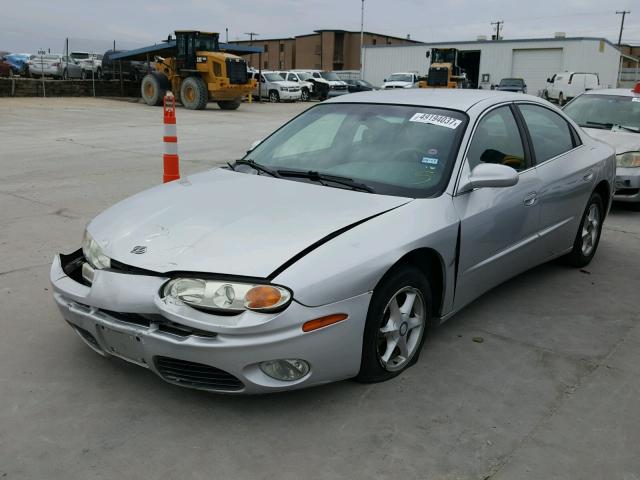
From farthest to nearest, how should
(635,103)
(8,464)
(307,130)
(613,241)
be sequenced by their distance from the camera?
(635,103) < (613,241) < (307,130) < (8,464)

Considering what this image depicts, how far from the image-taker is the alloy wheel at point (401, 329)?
3205 mm

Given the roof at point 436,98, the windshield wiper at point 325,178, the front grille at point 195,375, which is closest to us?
the front grille at point 195,375

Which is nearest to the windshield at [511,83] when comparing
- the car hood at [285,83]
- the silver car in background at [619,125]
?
the car hood at [285,83]

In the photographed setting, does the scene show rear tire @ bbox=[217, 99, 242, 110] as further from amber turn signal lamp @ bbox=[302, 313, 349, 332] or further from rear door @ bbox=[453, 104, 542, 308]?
amber turn signal lamp @ bbox=[302, 313, 349, 332]

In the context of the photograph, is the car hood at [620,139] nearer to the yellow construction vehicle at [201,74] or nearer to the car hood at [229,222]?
the car hood at [229,222]

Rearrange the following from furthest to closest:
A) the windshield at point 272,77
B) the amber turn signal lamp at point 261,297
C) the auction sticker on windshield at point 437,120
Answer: the windshield at point 272,77 → the auction sticker on windshield at point 437,120 → the amber turn signal lamp at point 261,297

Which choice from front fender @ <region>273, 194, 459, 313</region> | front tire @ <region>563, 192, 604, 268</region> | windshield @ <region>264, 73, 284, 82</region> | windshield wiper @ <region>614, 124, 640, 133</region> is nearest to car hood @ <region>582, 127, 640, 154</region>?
windshield wiper @ <region>614, 124, 640, 133</region>

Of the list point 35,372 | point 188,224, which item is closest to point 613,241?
point 188,224

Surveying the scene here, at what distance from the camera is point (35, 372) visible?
130 inches

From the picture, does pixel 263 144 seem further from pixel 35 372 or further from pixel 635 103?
pixel 635 103

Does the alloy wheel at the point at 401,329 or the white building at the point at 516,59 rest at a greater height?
the white building at the point at 516,59

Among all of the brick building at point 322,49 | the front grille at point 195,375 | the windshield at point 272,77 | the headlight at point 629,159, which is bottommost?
the front grille at point 195,375

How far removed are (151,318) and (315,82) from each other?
34969mm

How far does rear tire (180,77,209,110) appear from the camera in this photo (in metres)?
23.3
